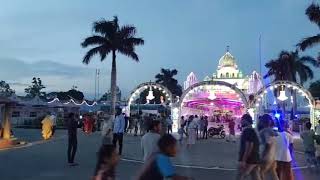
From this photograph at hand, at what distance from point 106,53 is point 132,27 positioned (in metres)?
3.18

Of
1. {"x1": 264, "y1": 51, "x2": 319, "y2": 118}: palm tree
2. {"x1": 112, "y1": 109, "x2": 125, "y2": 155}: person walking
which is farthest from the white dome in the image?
{"x1": 112, "y1": 109, "x2": 125, "y2": 155}: person walking

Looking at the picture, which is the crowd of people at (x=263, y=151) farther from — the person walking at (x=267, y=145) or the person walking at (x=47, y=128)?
→ the person walking at (x=47, y=128)

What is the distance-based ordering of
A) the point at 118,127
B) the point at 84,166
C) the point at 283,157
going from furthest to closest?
the point at 118,127 → the point at 84,166 → the point at 283,157

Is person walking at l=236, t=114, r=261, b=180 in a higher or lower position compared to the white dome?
lower

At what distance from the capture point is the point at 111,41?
151 feet

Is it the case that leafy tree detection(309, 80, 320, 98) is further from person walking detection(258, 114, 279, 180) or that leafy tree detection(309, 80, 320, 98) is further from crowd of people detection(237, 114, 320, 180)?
person walking detection(258, 114, 279, 180)

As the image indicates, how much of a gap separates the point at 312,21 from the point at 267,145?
29.3 metres

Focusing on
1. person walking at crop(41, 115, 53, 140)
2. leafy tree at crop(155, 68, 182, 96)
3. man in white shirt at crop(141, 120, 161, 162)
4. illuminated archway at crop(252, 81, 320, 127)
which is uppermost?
leafy tree at crop(155, 68, 182, 96)

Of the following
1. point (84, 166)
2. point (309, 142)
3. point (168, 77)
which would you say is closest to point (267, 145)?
point (309, 142)

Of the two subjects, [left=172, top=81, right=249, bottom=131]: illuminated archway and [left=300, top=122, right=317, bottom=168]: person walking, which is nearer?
[left=300, top=122, right=317, bottom=168]: person walking

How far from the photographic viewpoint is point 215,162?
18547 millimetres

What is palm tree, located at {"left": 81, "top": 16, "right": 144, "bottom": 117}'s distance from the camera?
46.1 m

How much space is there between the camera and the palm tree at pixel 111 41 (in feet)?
151

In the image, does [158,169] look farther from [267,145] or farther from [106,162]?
[267,145]
